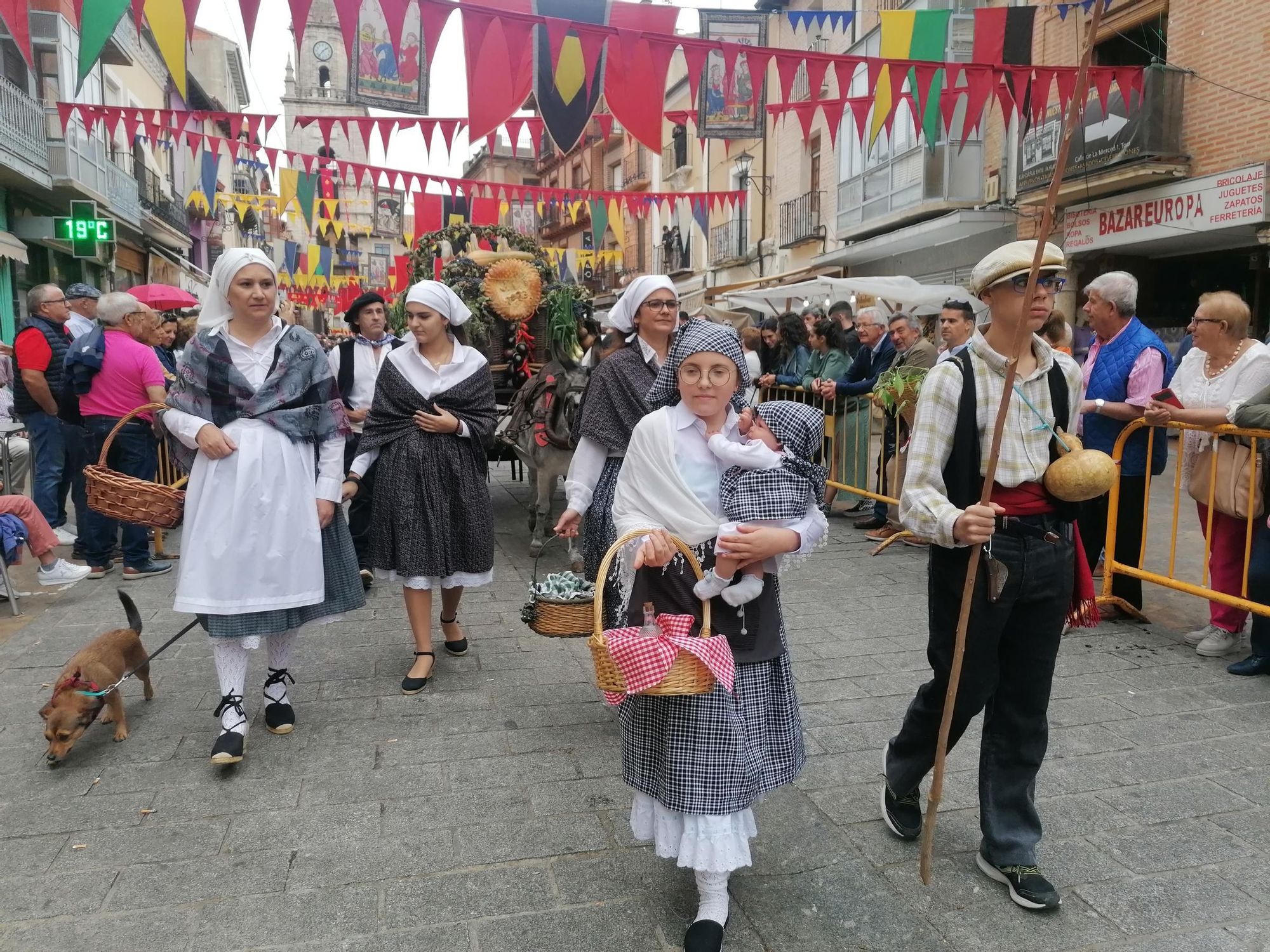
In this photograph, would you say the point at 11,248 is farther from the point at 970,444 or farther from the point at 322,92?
the point at 322,92

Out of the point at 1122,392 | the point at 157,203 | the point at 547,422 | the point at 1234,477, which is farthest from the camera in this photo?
the point at 157,203

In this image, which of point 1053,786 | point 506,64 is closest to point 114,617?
point 506,64

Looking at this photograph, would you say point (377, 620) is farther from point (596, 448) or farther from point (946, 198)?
point (946, 198)

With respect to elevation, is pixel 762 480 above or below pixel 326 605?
above

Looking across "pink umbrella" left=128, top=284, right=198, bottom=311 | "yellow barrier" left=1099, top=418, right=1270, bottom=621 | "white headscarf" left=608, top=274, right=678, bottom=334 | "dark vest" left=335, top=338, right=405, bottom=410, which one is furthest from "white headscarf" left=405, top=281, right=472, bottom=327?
"pink umbrella" left=128, top=284, right=198, bottom=311

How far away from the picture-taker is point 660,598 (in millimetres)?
2629

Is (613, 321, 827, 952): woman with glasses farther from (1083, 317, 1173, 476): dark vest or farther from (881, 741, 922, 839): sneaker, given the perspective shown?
(1083, 317, 1173, 476): dark vest

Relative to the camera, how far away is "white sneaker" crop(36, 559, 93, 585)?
253 inches

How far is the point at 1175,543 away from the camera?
5398mm

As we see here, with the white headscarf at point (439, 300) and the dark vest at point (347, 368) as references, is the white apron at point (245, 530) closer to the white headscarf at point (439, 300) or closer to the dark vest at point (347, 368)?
the white headscarf at point (439, 300)

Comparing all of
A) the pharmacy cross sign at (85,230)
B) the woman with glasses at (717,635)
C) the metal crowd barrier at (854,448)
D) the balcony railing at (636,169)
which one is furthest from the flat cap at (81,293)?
the balcony railing at (636,169)

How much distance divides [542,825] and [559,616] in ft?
3.01

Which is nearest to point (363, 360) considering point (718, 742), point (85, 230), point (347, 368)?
point (347, 368)

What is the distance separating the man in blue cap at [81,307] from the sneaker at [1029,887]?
23.5 feet
